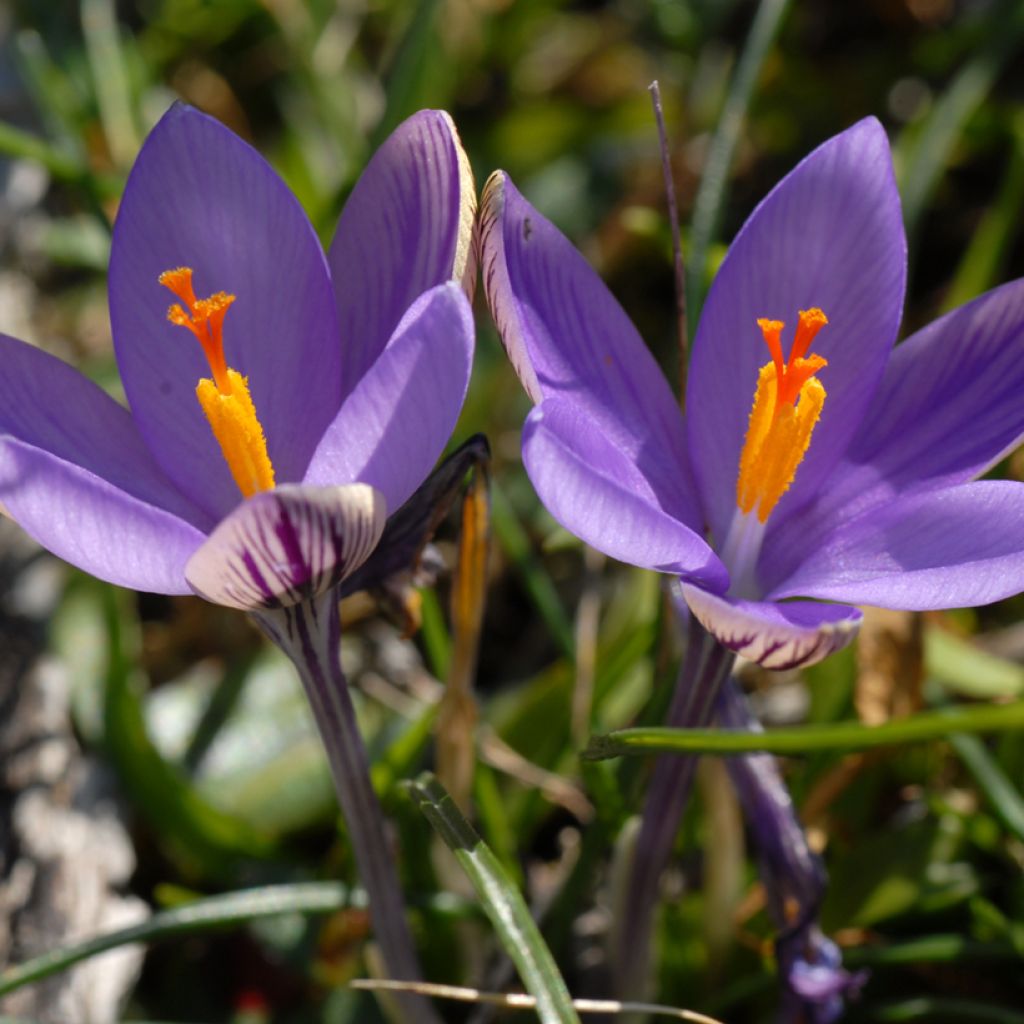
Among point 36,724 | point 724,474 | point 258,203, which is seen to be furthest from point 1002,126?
point 36,724

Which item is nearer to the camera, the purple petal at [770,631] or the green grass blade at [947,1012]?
the purple petal at [770,631]

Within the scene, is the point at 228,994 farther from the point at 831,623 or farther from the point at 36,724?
the point at 831,623

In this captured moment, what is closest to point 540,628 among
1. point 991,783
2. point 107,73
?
point 991,783

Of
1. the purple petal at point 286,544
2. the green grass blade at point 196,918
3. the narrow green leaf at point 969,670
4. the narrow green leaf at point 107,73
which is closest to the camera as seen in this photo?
the purple petal at point 286,544

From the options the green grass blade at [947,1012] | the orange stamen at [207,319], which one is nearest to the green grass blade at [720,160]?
the orange stamen at [207,319]

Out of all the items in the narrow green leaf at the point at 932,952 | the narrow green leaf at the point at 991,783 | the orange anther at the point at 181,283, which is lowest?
the narrow green leaf at the point at 932,952

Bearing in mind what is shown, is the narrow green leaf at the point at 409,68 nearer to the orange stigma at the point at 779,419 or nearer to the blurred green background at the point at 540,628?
the blurred green background at the point at 540,628
